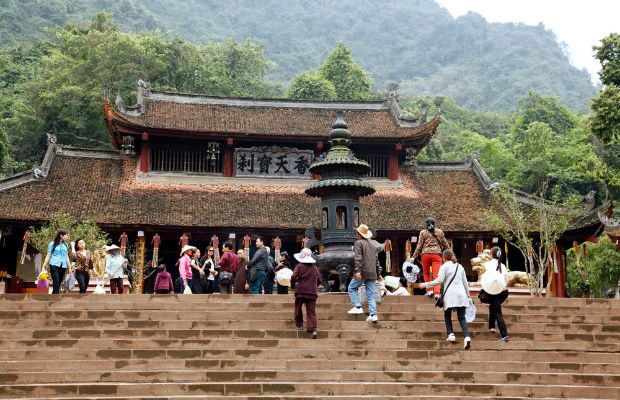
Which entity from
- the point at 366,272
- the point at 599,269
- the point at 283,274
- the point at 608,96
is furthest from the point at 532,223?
the point at 366,272

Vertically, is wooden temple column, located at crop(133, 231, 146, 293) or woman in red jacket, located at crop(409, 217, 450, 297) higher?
A: wooden temple column, located at crop(133, 231, 146, 293)

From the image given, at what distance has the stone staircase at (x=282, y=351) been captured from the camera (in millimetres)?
9695

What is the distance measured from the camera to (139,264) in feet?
75.7

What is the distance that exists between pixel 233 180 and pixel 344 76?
106 feet

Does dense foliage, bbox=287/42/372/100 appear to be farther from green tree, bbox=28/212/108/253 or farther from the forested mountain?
the forested mountain

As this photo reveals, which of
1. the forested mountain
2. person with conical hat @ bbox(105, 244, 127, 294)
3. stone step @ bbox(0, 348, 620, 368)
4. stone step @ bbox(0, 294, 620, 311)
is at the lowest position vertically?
stone step @ bbox(0, 348, 620, 368)

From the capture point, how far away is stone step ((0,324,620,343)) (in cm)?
1114

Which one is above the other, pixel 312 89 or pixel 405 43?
pixel 405 43

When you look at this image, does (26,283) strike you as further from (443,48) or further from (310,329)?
(443,48)

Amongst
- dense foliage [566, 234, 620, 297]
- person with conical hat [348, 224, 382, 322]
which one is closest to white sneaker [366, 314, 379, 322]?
person with conical hat [348, 224, 382, 322]

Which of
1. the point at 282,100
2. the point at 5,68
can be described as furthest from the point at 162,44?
the point at 282,100

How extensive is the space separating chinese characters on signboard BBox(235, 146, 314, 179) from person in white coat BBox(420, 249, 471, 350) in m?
15.7

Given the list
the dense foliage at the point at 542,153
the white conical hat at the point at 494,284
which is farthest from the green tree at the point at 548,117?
the white conical hat at the point at 494,284

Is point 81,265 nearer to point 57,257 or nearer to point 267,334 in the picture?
point 57,257
